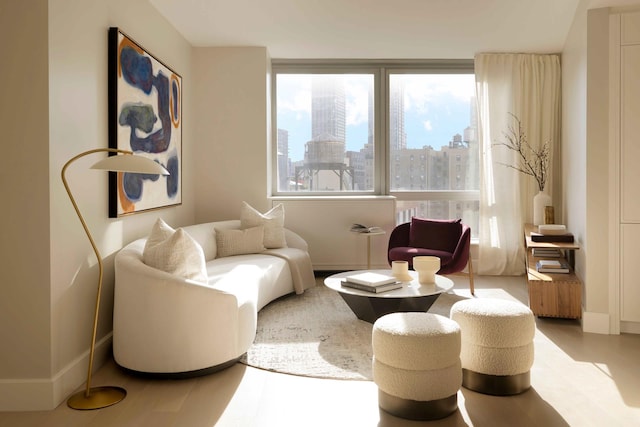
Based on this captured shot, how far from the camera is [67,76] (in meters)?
2.93

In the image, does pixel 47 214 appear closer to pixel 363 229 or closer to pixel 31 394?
pixel 31 394

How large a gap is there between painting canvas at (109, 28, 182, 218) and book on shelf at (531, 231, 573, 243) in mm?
3140

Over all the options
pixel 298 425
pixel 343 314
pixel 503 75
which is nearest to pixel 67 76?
pixel 298 425

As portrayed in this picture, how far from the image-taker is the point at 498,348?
2.75 m

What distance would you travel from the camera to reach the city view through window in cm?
635

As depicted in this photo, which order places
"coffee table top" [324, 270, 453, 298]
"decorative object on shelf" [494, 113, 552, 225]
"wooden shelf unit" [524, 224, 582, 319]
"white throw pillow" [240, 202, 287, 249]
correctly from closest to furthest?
1. "coffee table top" [324, 270, 453, 298]
2. "wooden shelf unit" [524, 224, 582, 319]
3. "white throw pillow" [240, 202, 287, 249]
4. "decorative object on shelf" [494, 113, 552, 225]

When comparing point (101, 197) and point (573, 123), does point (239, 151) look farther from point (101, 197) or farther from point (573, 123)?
point (573, 123)

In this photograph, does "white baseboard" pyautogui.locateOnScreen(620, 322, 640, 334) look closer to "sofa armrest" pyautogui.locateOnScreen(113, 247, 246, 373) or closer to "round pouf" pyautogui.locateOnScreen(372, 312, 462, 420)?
"round pouf" pyautogui.locateOnScreen(372, 312, 462, 420)

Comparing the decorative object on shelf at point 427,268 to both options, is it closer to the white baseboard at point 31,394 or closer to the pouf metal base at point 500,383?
the pouf metal base at point 500,383

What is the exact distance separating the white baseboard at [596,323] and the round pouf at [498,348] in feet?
4.66

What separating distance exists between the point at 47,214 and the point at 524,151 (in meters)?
4.94

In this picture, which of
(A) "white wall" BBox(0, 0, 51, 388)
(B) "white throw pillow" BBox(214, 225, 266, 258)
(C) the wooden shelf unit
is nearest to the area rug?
(B) "white throw pillow" BBox(214, 225, 266, 258)

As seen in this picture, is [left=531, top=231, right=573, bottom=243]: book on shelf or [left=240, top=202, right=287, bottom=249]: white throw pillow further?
[left=240, top=202, right=287, bottom=249]: white throw pillow

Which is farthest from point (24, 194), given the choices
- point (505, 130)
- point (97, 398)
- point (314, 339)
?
point (505, 130)
